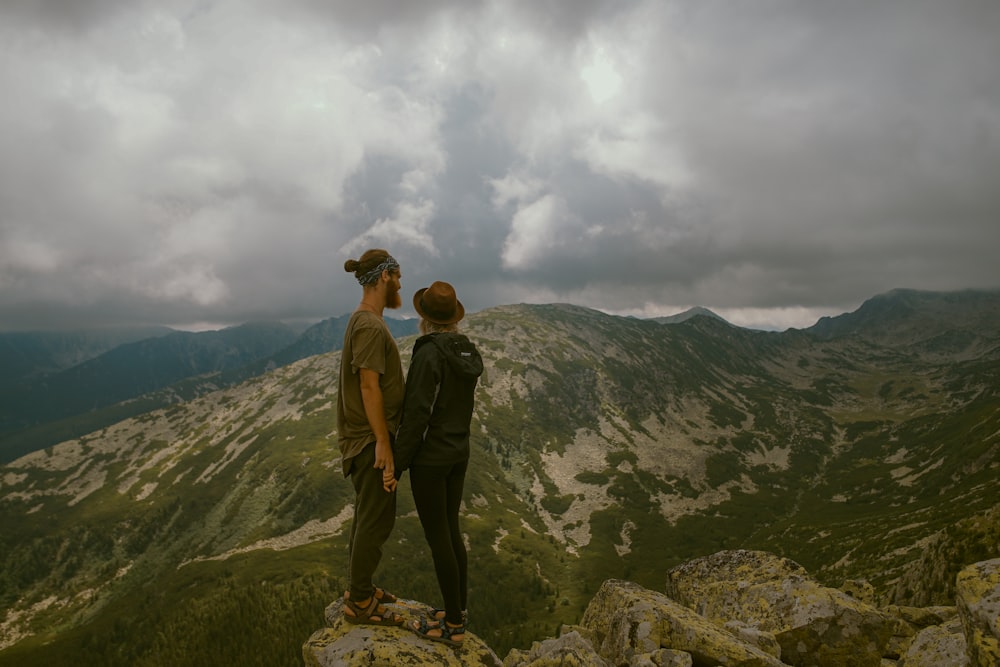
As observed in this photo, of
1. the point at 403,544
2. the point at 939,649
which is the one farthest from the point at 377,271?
the point at 403,544

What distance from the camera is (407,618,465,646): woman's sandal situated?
9.57m

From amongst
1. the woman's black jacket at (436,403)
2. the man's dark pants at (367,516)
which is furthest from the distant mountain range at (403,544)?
the man's dark pants at (367,516)

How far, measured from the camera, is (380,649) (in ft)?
28.7

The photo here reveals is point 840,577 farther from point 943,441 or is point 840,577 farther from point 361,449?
point 943,441

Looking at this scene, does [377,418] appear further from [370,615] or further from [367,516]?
[370,615]

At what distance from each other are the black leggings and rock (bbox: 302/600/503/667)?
0.69 m

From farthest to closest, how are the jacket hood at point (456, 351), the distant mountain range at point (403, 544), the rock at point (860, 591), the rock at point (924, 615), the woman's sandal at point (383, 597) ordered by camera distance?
1. the distant mountain range at point (403, 544)
2. the rock at point (860, 591)
3. the rock at point (924, 615)
4. the woman's sandal at point (383, 597)
5. the jacket hood at point (456, 351)

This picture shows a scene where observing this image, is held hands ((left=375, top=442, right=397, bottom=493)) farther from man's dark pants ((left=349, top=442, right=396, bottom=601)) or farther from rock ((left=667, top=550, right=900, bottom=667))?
rock ((left=667, top=550, right=900, bottom=667))

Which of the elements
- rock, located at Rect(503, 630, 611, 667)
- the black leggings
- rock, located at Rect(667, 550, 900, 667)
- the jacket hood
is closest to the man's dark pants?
the black leggings

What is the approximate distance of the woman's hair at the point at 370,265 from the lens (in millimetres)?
9531

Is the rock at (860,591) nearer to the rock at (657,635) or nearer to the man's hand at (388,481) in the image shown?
the rock at (657,635)

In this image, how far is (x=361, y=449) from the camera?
875 centimetres

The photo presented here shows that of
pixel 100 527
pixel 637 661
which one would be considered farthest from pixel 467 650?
pixel 100 527

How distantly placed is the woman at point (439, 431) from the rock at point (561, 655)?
1.98m
